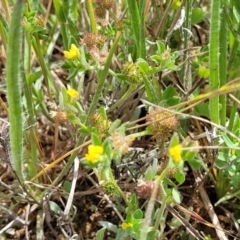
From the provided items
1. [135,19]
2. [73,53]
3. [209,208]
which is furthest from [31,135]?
[209,208]

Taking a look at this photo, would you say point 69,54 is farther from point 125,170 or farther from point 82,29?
point 82,29

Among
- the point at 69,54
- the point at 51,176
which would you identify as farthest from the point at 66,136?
the point at 69,54

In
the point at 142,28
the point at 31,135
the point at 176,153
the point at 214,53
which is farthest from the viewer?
the point at 31,135

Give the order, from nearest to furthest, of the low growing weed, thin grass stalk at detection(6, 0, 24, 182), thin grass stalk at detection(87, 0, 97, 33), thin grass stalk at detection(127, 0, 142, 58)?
thin grass stalk at detection(6, 0, 24, 182) → the low growing weed → thin grass stalk at detection(127, 0, 142, 58) → thin grass stalk at detection(87, 0, 97, 33)

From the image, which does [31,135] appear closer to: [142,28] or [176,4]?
[142,28]

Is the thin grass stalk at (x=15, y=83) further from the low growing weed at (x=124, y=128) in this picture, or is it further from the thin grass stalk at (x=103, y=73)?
the thin grass stalk at (x=103, y=73)

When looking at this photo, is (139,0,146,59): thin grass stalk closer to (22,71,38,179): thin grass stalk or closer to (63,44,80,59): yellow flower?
(63,44,80,59): yellow flower

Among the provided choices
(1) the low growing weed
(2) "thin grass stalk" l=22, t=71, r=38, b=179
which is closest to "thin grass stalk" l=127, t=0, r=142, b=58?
(1) the low growing weed
